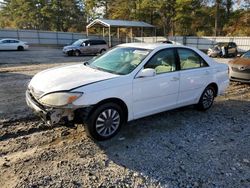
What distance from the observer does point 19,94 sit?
23.3 feet

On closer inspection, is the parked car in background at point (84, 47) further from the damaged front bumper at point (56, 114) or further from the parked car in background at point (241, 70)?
the damaged front bumper at point (56, 114)

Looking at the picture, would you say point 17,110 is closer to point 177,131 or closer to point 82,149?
point 82,149

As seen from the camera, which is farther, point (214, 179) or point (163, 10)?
point (163, 10)

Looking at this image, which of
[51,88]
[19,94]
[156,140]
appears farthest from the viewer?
[19,94]

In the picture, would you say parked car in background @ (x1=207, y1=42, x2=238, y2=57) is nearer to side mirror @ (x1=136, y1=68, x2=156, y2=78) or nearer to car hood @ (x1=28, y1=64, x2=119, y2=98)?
side mirror @ (x1=136, y1=68, x2=156, y2=78)

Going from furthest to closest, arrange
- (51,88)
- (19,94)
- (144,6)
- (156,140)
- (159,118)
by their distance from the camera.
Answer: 1. (144,6)
2. (19,94)
3. (159,118)
4. (156,140)
5. (51,88)

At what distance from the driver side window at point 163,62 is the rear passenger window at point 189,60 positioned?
0.26 metres

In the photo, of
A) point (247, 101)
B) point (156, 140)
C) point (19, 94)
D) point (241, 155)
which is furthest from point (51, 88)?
point (247, 101)

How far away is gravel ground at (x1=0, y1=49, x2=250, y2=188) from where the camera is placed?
3352mm

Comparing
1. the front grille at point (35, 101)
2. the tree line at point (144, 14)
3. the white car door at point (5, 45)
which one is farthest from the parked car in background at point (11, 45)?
the front grille at point (35, 101)

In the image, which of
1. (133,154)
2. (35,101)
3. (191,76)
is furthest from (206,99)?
(35,101)

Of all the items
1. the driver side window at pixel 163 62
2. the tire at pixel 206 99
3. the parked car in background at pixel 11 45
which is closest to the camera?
the driver side window at pixel 163 62

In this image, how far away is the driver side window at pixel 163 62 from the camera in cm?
487

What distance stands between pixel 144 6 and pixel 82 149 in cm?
3938
